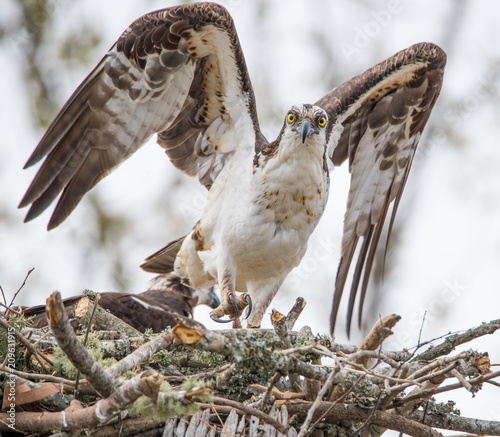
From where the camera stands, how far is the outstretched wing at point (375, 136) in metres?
5.79

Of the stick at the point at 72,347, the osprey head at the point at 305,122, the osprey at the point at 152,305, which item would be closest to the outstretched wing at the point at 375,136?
the osprey head at the point at 305,122

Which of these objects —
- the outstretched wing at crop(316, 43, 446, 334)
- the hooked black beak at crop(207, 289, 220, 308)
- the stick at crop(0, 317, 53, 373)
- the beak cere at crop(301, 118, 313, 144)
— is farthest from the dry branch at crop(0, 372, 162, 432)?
the hooked black beak at crop(207, 289, 220, 308)

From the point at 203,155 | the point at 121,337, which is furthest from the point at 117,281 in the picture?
the point at 121,337

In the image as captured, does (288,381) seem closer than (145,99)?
→ Yes

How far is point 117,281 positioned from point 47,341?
235 inches

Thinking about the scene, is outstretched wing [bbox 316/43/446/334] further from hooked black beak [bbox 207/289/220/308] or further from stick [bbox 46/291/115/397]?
stick [bbox 46/291/115/397]

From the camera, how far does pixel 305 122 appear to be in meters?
4.88

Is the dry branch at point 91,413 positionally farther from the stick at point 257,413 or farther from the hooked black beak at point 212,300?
the hooked black beak at point 212,300

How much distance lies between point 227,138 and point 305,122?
1.17m

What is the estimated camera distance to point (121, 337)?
13.7ft

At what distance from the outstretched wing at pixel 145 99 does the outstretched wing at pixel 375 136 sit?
3.11 feet

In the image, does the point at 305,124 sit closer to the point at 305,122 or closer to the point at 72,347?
the point at 305,122

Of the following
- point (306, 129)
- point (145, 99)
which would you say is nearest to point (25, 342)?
point (306, 129)

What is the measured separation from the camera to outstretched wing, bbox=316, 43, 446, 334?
19.0ft
